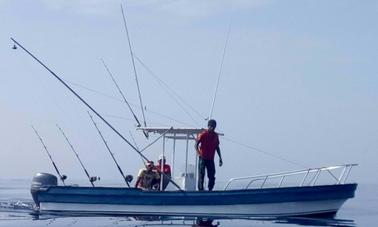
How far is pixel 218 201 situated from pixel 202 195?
0.49 metres

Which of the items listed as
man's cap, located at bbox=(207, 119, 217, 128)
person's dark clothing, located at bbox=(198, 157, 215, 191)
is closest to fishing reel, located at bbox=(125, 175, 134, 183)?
person's dark clothing, located at bbox=(198, 157, 215, 191)

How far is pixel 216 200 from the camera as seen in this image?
24.4 metres

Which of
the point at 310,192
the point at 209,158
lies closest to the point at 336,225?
the point at 310,192

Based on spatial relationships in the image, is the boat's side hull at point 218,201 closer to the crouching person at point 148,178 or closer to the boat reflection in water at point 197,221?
the boat reflection in water at point 197,221

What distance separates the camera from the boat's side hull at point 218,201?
79.9ft

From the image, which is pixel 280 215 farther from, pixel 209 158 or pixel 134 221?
pixel 134 221

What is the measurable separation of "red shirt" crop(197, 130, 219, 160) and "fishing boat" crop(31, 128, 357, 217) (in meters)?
1.02

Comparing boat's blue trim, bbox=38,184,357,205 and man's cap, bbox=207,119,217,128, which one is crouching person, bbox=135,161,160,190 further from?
man's cap, bbox=207,119,217,128

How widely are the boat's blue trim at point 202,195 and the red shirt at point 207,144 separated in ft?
3.78

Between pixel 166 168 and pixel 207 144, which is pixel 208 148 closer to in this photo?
pixel 207 144

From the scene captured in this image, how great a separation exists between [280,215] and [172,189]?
4.04 meters

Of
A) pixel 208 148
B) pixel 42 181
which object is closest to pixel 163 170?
pixel 208 148

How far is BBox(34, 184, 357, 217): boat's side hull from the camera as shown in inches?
958

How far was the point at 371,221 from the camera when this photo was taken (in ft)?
80.5
